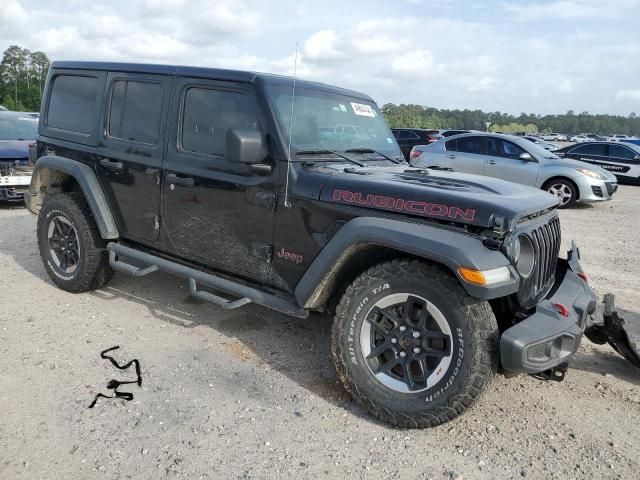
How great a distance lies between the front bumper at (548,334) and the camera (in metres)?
2.69

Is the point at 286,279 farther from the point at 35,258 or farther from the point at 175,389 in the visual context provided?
the point at 35,258

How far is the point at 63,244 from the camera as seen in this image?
4.95 meters

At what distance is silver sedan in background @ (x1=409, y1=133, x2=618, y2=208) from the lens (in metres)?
11.3

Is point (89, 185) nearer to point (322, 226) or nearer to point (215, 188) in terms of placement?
point (215, 188)

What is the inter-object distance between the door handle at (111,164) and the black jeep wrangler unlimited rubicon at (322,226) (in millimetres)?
15

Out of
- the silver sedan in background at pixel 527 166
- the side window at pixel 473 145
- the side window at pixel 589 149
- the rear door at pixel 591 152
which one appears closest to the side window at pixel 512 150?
the silver sedan in background at pixel 527 166

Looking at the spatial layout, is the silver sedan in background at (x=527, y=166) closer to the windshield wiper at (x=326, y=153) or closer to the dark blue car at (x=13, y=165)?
the windshield wiper at (x=326, y=153)

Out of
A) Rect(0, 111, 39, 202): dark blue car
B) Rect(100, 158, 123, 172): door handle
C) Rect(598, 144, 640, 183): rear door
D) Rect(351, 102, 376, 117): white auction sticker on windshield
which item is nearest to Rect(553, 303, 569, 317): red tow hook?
Rect(351, 102, 376, 117): white auction sticker on windshield

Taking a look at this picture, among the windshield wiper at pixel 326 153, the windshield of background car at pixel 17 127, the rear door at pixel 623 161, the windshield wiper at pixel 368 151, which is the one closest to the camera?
the windshield wiper at pixel 326 153

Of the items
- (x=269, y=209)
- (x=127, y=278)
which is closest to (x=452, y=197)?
(x=269, y=209)

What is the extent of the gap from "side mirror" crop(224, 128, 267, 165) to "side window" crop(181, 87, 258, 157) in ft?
1.01

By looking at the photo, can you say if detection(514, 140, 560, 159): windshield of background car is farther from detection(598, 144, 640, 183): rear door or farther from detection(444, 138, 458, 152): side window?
detection(598, 144, 640, 183): rear door

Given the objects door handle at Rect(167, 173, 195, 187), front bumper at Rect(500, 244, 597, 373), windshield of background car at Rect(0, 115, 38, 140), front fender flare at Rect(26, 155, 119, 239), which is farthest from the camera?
windshield of background car at Rect(0, 115, 38, 140)

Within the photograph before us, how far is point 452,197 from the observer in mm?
2930
